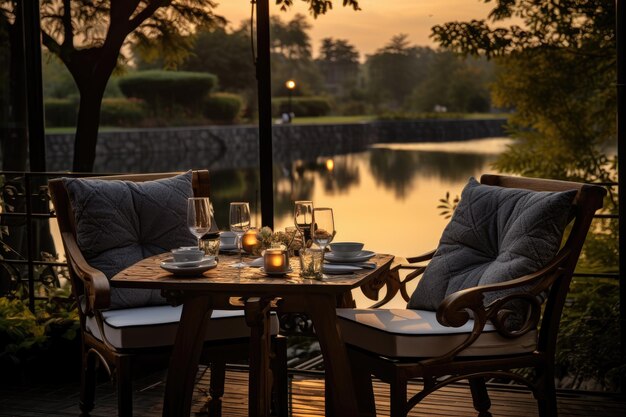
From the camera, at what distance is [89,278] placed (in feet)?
9.75

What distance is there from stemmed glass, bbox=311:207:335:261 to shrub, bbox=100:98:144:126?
3.05 m

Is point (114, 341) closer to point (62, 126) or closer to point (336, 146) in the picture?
point (62, 126)

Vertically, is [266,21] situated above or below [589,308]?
above

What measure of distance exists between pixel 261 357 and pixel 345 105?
2461 millimetres

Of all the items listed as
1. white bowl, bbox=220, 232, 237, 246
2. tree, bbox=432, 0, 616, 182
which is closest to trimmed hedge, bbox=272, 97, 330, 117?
tree, bbox=432, 0, 616, 182

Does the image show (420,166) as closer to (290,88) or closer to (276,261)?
(290,88)

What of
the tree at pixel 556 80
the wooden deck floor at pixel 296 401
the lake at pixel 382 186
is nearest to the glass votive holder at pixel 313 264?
the wooden deck floor at pixel 296 401

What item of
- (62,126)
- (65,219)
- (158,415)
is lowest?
(158,415)

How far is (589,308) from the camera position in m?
5.25

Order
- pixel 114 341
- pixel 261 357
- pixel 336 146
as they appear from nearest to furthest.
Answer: pixel 261 357
pixel 114 341
pixel 336 146

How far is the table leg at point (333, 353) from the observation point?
2695mm

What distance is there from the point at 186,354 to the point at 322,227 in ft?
1.89

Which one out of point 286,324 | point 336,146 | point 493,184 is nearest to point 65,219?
point 286,324

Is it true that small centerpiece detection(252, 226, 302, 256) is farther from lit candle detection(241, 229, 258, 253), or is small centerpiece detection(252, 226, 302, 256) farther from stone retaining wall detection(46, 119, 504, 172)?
stone retaining wall detection(46, 119, 504, 172)
